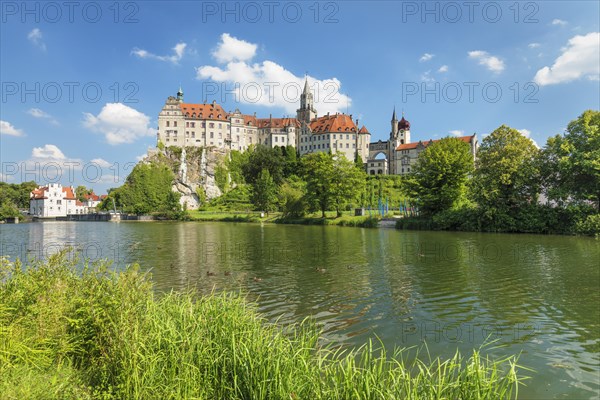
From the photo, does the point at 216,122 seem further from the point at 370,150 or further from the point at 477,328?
the point at 477,328

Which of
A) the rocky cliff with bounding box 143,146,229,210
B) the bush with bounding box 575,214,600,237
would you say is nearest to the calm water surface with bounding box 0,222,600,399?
the bush with bounding box 575,214,600,237

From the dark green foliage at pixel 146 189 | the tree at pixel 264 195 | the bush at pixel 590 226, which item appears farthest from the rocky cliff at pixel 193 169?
the bush at pixel 590 226

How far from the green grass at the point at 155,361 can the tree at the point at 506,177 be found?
45979 mm

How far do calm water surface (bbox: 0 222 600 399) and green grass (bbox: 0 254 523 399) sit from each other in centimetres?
378

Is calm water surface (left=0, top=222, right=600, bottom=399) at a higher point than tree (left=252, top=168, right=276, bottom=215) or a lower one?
lower

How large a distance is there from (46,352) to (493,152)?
51159 millimetres

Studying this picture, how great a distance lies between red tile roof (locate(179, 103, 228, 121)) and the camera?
137875 millimetres

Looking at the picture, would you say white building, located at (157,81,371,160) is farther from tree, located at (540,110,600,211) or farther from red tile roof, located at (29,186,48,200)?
tree, located at (540,110,600,211)

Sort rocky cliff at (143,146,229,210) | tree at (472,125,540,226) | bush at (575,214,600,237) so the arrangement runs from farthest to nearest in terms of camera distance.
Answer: rocky cliff at (143,146,229,210) → tree at (472,125,540,226) → bush at (575,214,600,237)

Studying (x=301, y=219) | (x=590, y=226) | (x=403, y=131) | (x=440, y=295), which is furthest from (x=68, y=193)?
(x=440, y=295)

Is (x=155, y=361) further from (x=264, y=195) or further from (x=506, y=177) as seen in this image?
(x=264, y=195)

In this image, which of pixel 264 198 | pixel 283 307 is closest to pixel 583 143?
pixel 283 307

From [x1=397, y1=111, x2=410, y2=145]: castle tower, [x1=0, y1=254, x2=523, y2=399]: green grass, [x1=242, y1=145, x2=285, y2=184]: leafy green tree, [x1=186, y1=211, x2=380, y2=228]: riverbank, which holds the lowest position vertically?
[x1=0, y1=254, x2=523, y2=399]: green grass

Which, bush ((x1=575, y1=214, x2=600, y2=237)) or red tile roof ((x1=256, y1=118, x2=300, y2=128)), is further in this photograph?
red tile roof ((x1=256, y1=118, x2=300, y2=128))
